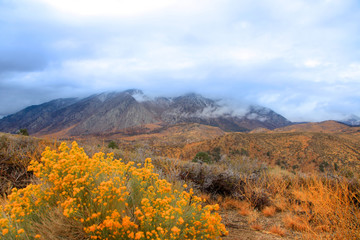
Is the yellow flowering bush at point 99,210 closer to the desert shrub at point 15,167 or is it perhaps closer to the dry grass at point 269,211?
the desert shrub at point 15,167

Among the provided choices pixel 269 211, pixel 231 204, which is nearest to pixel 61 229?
pixel 231 204

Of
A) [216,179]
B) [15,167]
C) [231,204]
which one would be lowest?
[231,204]

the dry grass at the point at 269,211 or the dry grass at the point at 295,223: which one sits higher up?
the dry grass at the point at 295,223

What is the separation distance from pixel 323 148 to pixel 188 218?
38522mm

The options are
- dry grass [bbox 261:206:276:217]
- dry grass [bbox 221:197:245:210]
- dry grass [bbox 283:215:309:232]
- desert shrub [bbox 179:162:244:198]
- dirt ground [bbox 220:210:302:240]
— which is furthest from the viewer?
desert shrub [bbox 179:162:244:198]

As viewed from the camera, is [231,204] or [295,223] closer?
[295,223]

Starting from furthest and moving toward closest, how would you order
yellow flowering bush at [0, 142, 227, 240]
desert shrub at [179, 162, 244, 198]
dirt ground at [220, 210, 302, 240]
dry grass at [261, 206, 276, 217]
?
desert shrub at [179, 162, 244, 198]
dry grass at [261, 206, 276, 217]
dirt ground at [220, 210, 302, 240]
yellow flowering bush at [0, 142, 227, 240]

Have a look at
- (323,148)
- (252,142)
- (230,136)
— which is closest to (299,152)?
(323,148)

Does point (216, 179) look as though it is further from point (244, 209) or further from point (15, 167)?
point (15, 167)

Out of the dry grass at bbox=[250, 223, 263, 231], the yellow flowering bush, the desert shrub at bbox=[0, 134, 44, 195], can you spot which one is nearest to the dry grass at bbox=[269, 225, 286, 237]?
the dry grass at bbox=[250, 223, 263, 231]

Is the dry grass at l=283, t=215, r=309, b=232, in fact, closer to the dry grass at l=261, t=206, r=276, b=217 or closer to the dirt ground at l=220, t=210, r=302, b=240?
the dirt ground at l=220, t=210, r=302, b=240

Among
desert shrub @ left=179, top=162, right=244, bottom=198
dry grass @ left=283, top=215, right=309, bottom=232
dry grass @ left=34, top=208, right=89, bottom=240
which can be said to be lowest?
dry grass @ left=283, top=215, right=309, bottom=232

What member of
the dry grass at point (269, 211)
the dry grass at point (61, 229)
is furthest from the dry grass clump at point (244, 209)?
the dry grass at point (61, 229)

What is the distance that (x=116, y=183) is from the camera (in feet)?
8.84
